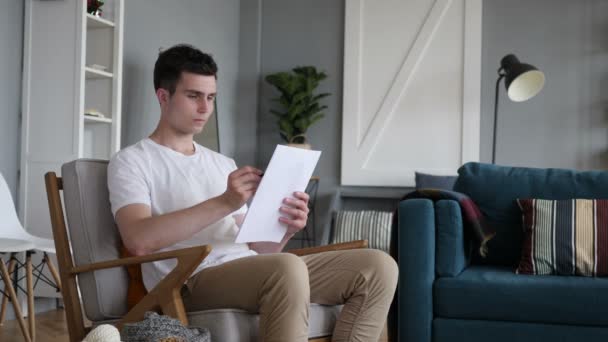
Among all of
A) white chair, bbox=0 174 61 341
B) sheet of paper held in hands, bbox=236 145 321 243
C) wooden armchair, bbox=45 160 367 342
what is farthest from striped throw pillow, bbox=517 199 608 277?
white chair, bbox=0 174 61 341

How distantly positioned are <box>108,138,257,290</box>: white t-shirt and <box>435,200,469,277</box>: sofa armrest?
38.4 inches

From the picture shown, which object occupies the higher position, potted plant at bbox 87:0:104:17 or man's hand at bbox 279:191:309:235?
potted plant at bbox 87:0:104:17

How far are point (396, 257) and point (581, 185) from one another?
3.11ft

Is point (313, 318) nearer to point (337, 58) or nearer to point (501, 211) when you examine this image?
point (501, 211)

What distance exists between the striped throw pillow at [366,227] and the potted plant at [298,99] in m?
0.77

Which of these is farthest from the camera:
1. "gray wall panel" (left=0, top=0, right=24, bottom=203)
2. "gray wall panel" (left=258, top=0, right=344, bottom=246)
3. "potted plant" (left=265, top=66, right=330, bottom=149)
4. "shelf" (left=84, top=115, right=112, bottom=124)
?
"gray wall panel" (left=258, top=0, right=344, bottom=246)

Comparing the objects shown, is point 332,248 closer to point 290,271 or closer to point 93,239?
→ point 290,271

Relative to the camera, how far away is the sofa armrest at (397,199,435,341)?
2.82 metres

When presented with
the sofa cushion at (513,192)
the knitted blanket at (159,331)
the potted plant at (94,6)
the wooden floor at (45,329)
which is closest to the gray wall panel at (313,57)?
the potted plant at (94,6)

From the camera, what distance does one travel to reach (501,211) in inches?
129

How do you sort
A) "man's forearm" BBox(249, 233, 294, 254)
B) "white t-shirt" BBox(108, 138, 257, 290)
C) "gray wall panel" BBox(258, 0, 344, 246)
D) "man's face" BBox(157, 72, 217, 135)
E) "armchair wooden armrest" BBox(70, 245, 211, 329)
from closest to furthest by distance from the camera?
"armchair wooden armrest" BBox(70, 245, 211, 329), "white t-shirt" BBox(108, 138, 257, 290), "man's face" BBox(157, 72, 217, 135), "man's forearm" BBox(249, 233, 294, 254), "gray wall panel" BBox(258, 0, 344, 246)

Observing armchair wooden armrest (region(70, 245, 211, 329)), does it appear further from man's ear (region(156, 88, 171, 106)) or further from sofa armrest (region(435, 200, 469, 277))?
sofa armrest (region(435, 200, 469, 277))

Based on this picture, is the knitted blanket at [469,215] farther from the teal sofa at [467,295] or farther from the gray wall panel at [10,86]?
the gray wall panel at [10,86]

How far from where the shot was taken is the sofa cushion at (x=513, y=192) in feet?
10.6
